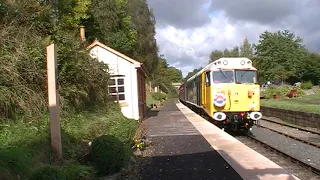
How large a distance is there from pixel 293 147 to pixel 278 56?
6210 centimetres

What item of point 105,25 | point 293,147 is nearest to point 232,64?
point 293,147

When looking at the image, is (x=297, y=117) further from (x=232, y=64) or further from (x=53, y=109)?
(x=53, y=109)

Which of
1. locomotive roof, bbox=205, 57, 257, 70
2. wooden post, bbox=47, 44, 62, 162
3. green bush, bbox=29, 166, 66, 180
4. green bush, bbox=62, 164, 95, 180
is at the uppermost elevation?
locomotive roof, bbox=205, 57, 257, 70

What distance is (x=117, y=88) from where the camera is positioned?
18438 mm

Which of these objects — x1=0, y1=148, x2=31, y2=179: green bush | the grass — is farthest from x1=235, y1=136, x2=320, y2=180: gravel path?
the grass

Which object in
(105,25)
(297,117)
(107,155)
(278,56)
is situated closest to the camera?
(107,155)

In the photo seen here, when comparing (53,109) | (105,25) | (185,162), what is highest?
(105,25)

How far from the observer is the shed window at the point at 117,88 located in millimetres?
18188

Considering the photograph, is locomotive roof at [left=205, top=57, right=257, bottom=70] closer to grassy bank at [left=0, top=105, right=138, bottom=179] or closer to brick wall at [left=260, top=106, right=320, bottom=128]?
brick wall at [left=260, top=106, right=320, bottom=128]

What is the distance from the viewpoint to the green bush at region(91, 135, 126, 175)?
265 inches

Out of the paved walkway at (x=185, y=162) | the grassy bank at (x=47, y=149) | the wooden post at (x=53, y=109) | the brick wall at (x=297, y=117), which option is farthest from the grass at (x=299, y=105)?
the wooden post at (x=53, y=109)

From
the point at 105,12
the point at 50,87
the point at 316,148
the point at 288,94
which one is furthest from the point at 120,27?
the point at 50,87

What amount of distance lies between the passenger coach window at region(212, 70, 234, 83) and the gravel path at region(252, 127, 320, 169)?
8.72ft

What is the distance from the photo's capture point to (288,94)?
38.8 meters
